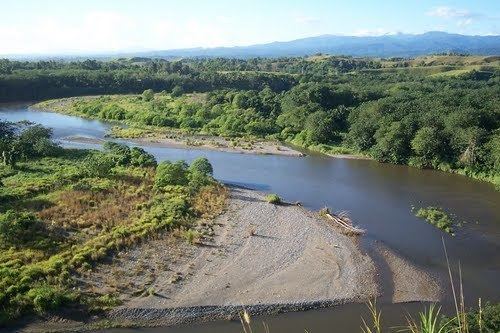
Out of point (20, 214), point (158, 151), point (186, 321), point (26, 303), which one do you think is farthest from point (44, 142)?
point (186, 321)

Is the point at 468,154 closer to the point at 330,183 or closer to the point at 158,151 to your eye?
the point at 330,183

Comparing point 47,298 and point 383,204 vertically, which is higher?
point 47,298

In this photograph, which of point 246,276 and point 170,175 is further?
point 170,175

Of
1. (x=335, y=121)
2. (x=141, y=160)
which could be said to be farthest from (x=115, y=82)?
(x=141, y=160)

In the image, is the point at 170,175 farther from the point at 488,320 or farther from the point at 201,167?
the point at 488,320

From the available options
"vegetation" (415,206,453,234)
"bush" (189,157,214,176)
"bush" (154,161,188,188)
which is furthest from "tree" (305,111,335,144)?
"vegetation" (415,206,453,234)

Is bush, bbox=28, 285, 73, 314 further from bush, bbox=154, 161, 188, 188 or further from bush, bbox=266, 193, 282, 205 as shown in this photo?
bush, bbox=266, 193, 282, 205

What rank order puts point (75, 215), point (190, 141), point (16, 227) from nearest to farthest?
point (16, 227)
point (75, 215)
point (190, 141)

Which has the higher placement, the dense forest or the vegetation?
the dense forest
